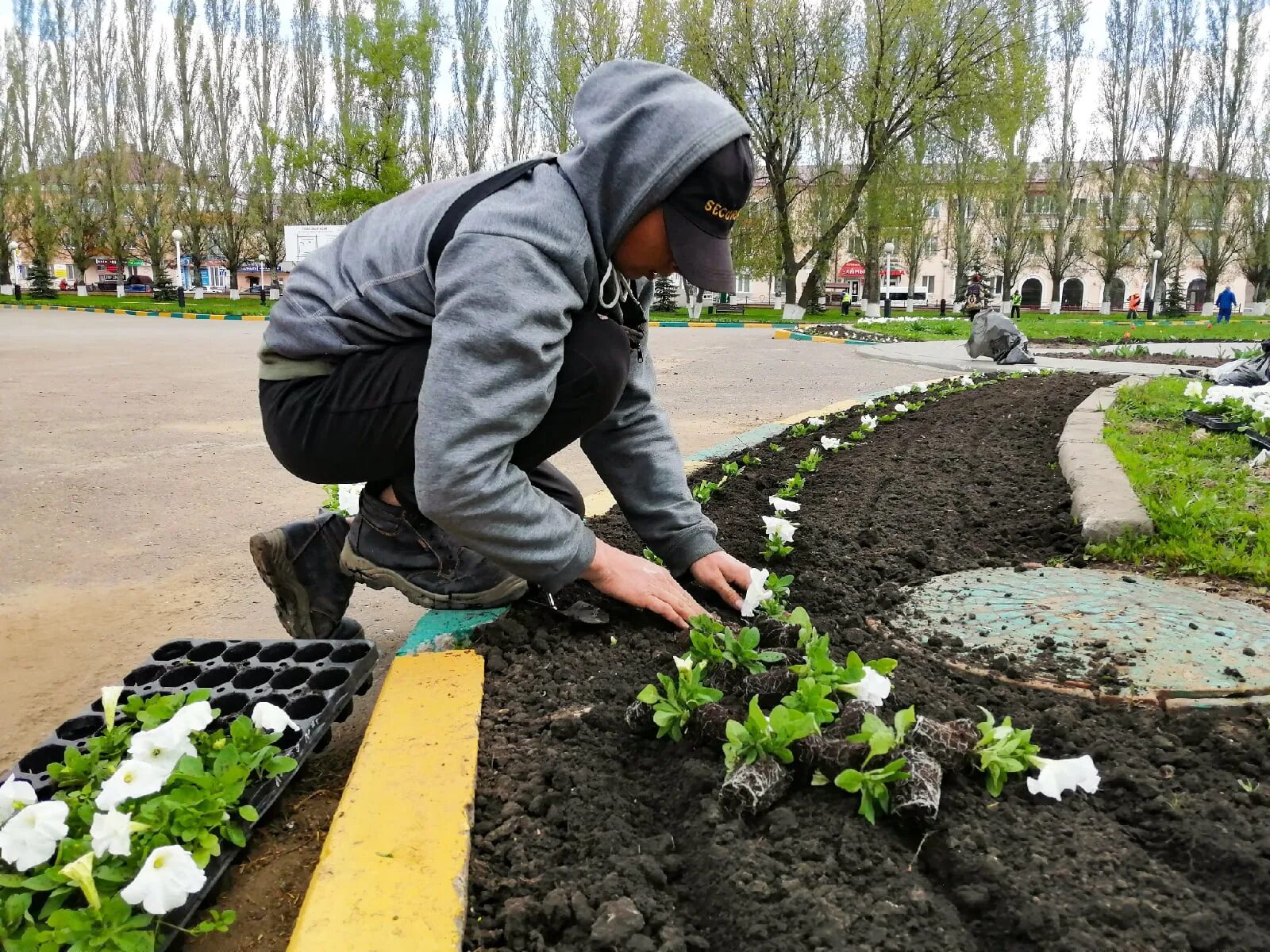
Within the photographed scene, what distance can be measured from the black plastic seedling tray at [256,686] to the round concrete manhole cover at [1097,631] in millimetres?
1277

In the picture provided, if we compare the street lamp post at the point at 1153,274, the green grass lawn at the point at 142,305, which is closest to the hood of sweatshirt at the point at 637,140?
the green grass lawn at the point at 142,305

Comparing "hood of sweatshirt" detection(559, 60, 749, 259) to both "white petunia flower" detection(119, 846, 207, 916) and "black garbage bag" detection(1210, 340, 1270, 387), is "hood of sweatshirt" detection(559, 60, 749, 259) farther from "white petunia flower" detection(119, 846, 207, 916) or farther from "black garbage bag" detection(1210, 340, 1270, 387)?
"black garbage bag" detection(1210, 340, 1270, 387)

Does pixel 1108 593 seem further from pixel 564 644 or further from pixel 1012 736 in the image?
pixel 564 644

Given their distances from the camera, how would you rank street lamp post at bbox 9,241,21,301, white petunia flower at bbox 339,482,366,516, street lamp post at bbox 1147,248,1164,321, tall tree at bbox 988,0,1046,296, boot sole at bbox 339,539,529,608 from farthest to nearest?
street lamp post at bbox 9,241,21,301, street lamp post at bbox 1147,248,1164,321, tall tree at bbox 988,0,1046,296, white petunia flower at bbox 339,482,366,516, boot sole at bbox 339,539,529,608

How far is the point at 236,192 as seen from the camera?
143 ft

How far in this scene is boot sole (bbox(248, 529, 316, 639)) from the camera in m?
2.30

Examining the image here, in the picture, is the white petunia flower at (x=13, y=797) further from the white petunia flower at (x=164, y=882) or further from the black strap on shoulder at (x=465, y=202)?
the black strap on shoulder at (x=465, y=202)

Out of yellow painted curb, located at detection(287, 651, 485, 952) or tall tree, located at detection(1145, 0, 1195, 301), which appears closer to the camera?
yellow painted curb, located at detection(287, 651, 485, 952)

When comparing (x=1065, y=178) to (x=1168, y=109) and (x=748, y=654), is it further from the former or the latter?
(x=748, y=654)

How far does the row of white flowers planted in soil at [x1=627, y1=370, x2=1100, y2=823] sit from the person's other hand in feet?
1.17

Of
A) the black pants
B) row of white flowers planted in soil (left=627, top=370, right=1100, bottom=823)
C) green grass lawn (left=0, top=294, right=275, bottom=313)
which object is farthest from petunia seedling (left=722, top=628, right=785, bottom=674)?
green grass lawn (left=0, top=294, right=275, bottom=313)

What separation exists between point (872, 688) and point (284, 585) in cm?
152

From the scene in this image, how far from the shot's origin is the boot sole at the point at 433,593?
7.37ft

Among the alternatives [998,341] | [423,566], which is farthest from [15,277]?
[423,566]
